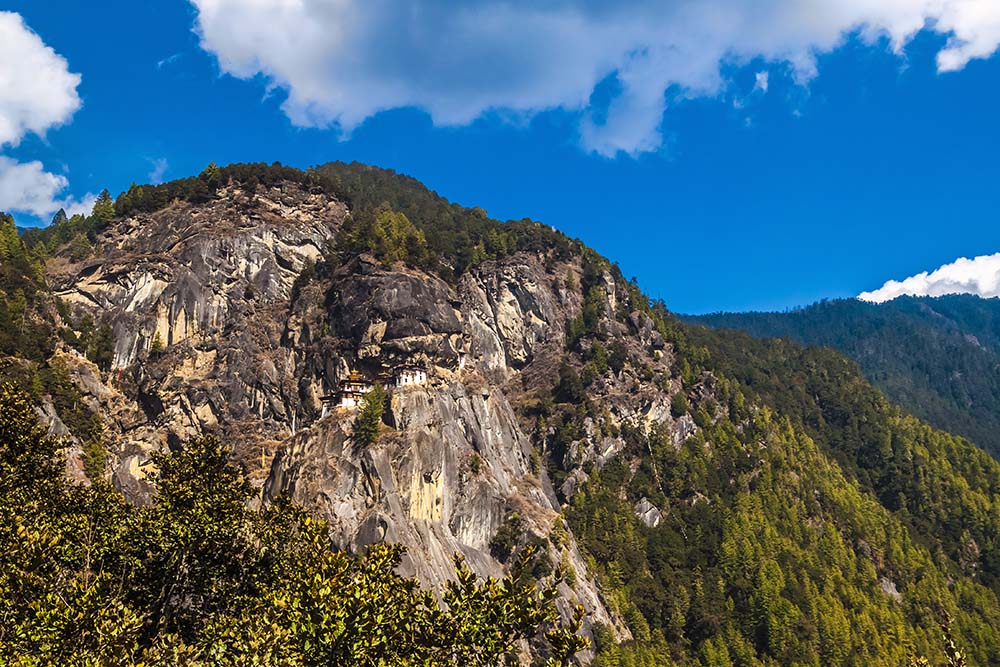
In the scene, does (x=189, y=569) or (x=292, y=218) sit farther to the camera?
(x=292, y=218)

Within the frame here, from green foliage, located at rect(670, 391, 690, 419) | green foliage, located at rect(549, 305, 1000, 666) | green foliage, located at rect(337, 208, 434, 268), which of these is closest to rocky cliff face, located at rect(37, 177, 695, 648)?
green foliage, located at rect(337, 208, 434, 268)

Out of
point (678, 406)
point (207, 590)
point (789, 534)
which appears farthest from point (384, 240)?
point (207, 590)

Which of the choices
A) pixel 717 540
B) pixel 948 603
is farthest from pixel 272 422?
pixel 948 603

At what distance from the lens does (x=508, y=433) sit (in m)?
106

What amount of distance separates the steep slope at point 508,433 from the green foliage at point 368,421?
0.74 m

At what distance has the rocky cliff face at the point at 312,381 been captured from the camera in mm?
80688

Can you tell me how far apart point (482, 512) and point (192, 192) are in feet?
249

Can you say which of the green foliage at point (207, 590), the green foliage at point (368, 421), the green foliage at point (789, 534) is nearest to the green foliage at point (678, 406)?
the green foliage at point (789, 534)

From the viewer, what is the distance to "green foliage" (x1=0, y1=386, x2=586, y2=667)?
1518 centimetres

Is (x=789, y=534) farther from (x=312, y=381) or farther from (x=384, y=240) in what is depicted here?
(x=384, y=240)

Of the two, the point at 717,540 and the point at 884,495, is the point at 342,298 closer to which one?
the point at 717,540

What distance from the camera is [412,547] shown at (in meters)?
72.4

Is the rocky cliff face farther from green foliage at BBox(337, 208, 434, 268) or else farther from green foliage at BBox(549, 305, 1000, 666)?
green foliage at BBox(549, 305, 1000, 666)

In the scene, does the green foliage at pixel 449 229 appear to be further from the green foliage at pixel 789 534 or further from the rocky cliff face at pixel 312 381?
the green foliage at pixel 789 534
